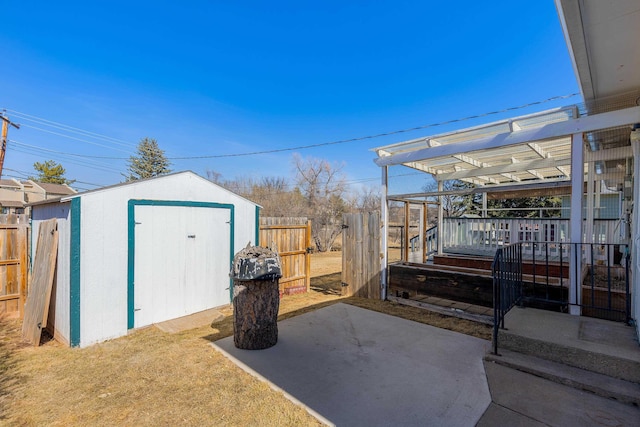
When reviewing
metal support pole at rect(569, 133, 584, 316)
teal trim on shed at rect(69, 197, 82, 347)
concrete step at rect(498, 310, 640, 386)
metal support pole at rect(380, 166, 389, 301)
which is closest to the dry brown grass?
teal trim on shed at rect(69, 197, 82, 347)

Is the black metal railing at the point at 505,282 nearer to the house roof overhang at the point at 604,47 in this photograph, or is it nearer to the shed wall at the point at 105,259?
the house roof overhang at the point at 604,47

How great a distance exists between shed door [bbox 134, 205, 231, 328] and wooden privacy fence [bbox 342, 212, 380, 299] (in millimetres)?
2605

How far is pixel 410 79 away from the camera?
1252 centimetres

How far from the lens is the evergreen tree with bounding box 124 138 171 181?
2600cm

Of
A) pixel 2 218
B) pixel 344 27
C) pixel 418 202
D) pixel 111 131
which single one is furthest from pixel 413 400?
pixel 111 131

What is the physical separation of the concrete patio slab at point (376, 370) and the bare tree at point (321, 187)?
13.9 metres

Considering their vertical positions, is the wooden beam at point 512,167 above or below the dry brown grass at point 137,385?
above

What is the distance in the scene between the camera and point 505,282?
10.9 ft

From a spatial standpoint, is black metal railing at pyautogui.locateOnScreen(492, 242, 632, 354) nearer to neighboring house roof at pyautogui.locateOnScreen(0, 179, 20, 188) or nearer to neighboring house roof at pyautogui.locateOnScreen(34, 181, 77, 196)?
neighboring house roof at pyautogui.locateOnScreen(34, 181, 77, 196)

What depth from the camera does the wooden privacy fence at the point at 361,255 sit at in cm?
581

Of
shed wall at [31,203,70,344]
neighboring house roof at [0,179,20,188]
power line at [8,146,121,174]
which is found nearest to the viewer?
shed wall at [31,203,70,344]

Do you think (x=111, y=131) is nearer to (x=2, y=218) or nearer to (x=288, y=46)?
(x=288, y=46)

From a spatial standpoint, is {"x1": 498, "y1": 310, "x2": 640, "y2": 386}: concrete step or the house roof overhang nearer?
the house roof overhang

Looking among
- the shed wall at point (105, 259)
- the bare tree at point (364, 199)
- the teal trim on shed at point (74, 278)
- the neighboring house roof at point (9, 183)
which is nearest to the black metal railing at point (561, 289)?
the shed wall at point (105, 259)
